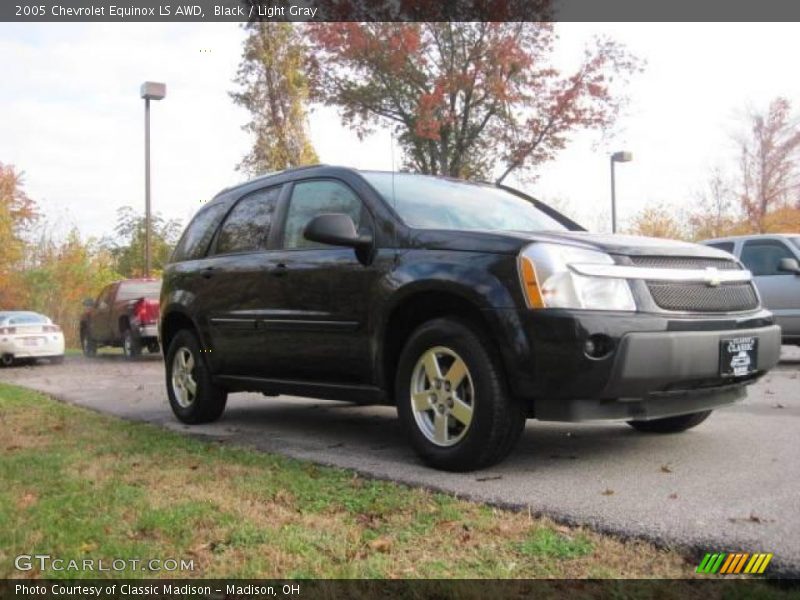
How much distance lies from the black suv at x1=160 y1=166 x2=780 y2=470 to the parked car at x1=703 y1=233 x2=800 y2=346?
6420 millimetres

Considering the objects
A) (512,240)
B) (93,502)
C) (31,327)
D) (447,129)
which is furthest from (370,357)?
(447,129)

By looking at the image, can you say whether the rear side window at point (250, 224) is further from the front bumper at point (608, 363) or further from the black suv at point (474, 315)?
the front bumper at point (608, 363)

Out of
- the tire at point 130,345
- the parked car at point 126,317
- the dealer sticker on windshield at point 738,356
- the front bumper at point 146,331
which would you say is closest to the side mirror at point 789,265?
the dealer sticker on windshield at point 738,356

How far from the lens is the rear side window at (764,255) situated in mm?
11016

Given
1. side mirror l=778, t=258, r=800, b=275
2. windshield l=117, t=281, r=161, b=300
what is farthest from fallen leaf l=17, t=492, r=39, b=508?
windshield l=117, t=281, r=161, b=300

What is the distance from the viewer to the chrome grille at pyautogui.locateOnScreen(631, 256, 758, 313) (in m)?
4.19

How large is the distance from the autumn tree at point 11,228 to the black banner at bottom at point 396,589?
27.8m

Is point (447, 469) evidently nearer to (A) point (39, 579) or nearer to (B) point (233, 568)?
(B) point (233, 568)

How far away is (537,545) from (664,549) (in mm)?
458

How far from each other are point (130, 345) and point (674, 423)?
44.5ft

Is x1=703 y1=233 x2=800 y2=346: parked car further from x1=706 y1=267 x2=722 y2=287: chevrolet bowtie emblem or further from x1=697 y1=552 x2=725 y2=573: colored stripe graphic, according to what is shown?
x1=697 y1=552 x2=725 y2=573: colored stripe graphic

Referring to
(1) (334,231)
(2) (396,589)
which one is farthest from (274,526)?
(1) (334,231)

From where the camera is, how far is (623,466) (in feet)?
14.4

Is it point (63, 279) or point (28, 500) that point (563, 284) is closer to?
point (28, 500)
